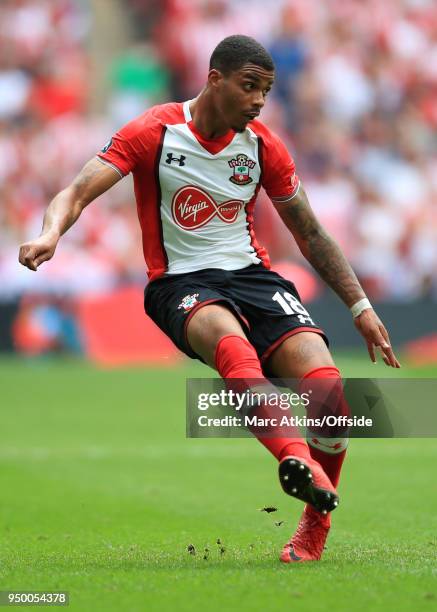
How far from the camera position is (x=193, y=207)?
20.7 feet

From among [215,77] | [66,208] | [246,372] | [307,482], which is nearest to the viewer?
[307,482]

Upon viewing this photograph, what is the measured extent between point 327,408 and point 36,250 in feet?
5.24

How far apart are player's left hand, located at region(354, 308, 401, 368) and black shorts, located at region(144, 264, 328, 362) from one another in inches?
11.2

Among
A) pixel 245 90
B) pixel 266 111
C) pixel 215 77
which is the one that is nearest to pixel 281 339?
pixel 245 90

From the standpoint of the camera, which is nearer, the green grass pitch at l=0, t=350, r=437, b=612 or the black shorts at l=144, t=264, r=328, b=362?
the green grass pitch at l=0, t=350, r=437, b=612

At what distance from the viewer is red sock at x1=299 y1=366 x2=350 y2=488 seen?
592 cm

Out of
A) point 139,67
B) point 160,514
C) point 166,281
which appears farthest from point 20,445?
point 139,67

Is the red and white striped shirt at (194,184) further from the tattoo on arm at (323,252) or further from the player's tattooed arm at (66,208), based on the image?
the player's tattooed arm at (66,208)

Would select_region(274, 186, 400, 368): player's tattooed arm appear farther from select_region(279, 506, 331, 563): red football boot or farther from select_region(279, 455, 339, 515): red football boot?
select_region(279, 455, 339, 515): red football boot

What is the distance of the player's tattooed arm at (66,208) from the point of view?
546cm

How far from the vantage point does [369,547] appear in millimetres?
6359

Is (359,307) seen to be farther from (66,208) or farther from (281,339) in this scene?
(66,208)

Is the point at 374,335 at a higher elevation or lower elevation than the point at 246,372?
higher

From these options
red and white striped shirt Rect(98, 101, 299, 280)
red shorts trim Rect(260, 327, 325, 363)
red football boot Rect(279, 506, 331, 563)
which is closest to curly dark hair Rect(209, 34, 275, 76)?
red and white striped shirt Rect(98, 101, 299, 280)
